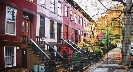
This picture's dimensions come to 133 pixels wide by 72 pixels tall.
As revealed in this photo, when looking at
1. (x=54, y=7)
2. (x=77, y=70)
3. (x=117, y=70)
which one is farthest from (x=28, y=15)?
(x=117, y=70)

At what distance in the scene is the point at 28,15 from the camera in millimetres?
11781

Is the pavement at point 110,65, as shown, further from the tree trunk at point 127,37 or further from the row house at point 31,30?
the row house at point 31,30

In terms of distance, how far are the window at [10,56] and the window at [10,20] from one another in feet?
2.72

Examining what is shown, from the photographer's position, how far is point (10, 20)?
9.98m

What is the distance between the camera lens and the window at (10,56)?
10006 mm

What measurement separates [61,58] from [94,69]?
269 centimetres

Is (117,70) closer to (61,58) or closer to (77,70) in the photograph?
(77,70)

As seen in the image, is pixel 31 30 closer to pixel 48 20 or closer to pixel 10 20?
pixel 48 20

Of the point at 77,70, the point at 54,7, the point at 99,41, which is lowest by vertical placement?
the point at 77,70

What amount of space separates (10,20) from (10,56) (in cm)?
169

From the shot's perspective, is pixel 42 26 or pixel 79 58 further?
pixel 42 26

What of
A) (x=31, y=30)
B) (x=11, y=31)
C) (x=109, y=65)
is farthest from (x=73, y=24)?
(x=11, y=31)

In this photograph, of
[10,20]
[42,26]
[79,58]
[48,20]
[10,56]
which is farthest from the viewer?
[48,20]

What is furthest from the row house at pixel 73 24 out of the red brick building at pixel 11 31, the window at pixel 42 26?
the red brick building at pixel 11 31
